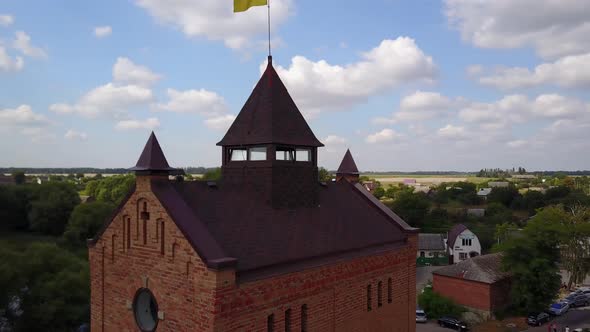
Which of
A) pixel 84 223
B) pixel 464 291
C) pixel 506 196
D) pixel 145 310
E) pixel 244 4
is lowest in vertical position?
pixel 464 291

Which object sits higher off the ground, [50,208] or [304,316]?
[304,316]

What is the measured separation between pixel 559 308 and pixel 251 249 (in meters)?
48.2

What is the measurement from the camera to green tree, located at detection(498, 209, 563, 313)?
155ft

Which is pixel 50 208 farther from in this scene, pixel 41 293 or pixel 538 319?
pixel 538 319

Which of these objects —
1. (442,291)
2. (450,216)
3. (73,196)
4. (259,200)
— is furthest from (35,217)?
(450,216)

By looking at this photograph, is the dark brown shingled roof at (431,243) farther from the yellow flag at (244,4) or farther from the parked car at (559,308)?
the yellow flag at (244,4)

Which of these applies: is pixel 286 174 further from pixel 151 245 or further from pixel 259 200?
pixel 151 245

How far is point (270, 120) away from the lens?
Answer: 64.9ft

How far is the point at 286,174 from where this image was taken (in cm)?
1966

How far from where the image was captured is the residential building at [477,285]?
48500mm

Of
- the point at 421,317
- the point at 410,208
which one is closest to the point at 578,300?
the point at 421,317

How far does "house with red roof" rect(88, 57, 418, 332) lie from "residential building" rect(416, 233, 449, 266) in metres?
60.9

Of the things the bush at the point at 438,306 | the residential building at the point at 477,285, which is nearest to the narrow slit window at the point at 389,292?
the bush at the point at 438,306

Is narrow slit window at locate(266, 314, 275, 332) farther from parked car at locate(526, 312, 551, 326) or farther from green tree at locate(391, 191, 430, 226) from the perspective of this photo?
green tree at locate(391, 191, 430, 226)
